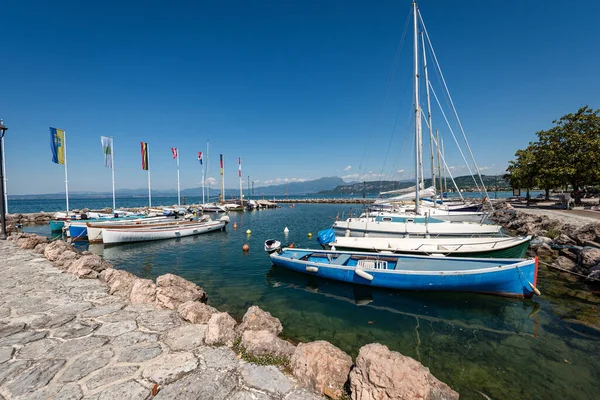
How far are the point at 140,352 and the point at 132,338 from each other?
65 cm

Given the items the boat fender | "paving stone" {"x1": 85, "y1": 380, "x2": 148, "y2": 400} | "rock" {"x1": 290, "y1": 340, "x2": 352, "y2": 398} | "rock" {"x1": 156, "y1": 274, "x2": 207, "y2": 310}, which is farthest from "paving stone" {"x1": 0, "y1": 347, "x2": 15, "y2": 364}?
the boat fender

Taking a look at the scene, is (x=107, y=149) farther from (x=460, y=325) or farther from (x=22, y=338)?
(x=460, y=325)

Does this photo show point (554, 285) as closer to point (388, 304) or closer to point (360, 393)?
point (388, 304)

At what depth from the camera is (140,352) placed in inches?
194

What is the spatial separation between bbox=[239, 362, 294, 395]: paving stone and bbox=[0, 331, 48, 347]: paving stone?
4597mm

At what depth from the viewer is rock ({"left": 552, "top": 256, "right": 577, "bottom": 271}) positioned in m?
12.7

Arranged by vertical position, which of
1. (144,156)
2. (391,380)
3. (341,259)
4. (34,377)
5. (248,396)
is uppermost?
(144,156)

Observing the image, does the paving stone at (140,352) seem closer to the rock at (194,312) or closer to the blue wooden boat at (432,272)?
the rock at (194,312)

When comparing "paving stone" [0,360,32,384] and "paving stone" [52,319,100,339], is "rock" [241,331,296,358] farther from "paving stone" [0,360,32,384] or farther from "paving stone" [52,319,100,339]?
"paving stone" [0,360,32,384]

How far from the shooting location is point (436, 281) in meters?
10.7

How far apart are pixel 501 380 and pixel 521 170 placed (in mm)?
47810

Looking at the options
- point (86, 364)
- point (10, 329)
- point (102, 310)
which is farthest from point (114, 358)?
point (10, 329)

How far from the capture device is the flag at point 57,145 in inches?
1104

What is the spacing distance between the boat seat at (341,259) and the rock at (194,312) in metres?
7.86
